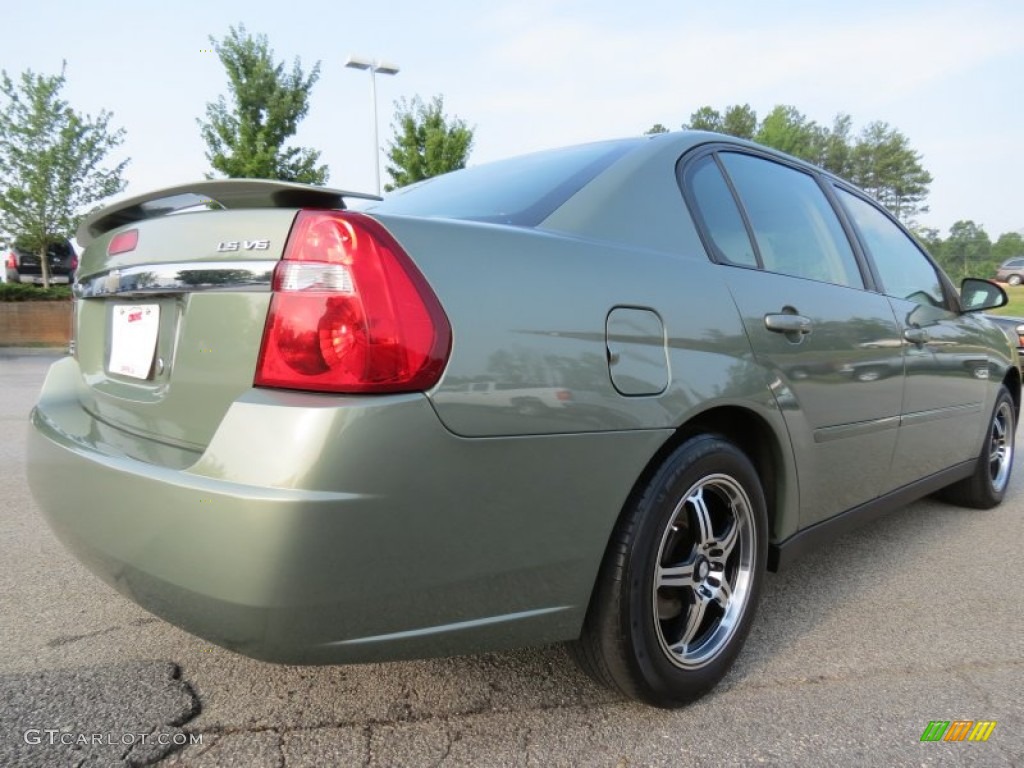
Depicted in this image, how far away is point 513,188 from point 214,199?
2.71ft

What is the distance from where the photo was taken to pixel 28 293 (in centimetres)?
1709

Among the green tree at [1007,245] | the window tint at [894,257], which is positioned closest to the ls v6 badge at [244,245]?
the window tint at [894,257]

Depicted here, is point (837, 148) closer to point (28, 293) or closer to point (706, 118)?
point (706, 118)

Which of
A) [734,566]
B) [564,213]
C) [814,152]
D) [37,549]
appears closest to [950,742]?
[734,566]

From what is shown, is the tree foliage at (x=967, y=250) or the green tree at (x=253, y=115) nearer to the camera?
the green tree at (x=253, y=115)

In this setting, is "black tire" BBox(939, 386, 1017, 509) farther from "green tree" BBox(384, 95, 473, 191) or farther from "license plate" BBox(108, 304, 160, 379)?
"green tree" BBox(384, 95, 473, 191)

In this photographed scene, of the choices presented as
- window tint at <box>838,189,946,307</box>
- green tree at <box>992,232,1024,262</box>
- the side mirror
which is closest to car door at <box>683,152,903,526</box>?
window tint at <box>838,189,946,307</box>

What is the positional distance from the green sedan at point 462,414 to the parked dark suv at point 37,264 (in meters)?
20.9

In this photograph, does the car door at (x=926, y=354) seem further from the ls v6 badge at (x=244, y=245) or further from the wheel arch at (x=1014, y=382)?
the ls v6 badge at (x=244, y=245)

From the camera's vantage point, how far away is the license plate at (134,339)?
1.68 meters

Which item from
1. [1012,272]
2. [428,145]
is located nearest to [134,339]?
[428,145]

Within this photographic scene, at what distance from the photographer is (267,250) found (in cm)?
143

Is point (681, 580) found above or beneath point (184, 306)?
beneath

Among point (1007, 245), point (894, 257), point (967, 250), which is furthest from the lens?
point (1007, 245)
